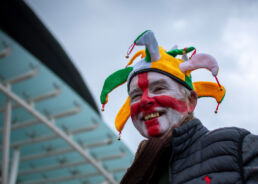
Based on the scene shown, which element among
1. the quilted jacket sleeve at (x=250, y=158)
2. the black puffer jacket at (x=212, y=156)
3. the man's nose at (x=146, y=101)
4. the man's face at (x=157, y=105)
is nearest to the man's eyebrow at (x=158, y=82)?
the man's face at (x=157, y=105)

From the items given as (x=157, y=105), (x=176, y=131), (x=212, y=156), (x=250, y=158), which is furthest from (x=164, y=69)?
(x=250, y=158)

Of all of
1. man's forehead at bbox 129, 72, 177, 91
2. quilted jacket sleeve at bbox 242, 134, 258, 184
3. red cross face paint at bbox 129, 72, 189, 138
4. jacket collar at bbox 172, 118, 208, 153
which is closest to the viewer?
quilted jacket sleeve at bbox 242, 134, 258, 184

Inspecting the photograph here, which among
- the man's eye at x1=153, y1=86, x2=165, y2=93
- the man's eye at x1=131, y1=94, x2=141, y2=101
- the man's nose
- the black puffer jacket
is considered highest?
the man's eye at x1=153, y1=86, x2=165, y2=93

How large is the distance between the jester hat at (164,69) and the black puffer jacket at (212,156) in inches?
→ 18.3

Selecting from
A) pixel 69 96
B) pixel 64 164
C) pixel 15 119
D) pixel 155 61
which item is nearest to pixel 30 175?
pixel 64 164

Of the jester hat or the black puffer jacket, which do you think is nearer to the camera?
the black puffer jacket

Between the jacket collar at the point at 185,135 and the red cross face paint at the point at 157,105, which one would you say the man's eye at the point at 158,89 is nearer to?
the red cross face paint at the point at 157,105

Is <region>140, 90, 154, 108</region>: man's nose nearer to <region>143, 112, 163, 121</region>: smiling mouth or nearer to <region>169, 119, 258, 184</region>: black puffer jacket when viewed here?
<region>143, 112, 163, 121</region>: smiling mouth

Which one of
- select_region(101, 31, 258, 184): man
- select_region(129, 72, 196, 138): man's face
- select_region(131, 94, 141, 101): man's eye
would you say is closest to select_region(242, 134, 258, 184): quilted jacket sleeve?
select_region(101, 31, 258, 184): man

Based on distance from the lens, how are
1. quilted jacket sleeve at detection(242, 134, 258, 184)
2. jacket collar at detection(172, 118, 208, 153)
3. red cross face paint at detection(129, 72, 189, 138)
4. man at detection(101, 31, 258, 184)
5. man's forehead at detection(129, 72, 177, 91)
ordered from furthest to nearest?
man's forehead at detection(129, 72, 177, 91)
red cross face paint at detection(129, 72, 189, 138)
jacket collar at detection(172, 118, 208, 153)
man at detection(101, 31, 258, 184)
quilted jacket sleeve at detection(242, 134, 258, 184)

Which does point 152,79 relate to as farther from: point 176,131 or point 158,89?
point 176,131

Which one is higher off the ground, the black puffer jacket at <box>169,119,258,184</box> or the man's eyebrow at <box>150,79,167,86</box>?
the man's eyebrow at <box>150,79,167,86</box>

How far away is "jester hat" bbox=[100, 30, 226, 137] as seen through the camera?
226cm

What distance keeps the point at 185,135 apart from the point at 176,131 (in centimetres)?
6
